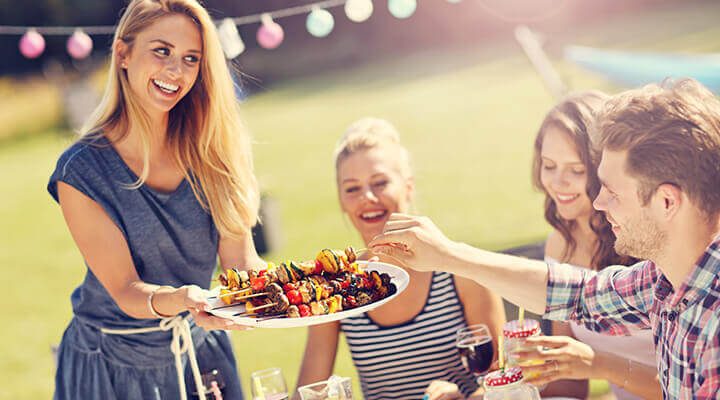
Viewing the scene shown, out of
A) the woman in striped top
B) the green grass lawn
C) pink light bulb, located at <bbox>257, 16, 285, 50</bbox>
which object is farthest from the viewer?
the green grass lawn

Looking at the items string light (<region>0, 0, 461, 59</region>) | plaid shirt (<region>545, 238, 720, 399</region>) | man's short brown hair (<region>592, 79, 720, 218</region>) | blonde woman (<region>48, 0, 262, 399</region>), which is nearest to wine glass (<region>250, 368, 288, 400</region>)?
blonde woman (<region>48, 0, 262, 399</region>)

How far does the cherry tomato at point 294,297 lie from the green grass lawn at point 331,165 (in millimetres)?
1278

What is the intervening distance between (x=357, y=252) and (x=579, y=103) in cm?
112

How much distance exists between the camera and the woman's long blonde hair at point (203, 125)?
9.40ft

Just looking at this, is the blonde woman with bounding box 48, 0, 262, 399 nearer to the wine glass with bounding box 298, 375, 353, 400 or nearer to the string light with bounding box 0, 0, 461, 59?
the wine glass with bounding box 298, 375, 353, 400

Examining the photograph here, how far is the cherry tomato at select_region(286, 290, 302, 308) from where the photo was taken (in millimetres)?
2400

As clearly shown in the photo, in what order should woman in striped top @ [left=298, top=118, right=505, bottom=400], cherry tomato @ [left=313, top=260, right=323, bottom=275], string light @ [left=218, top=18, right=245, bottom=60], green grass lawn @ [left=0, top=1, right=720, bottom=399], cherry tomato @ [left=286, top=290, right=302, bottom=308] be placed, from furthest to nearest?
green grass lawn @ [left=0, top=1, right=720, bottom=399]
string light @ [left=218, top=18, right=245, bottom=60]
woman in striped top @ [left=298, top=118, right=505, bottom=400]
cherry tomato @ [left=313, top=260, right=323, bottom=275]
cherry tomato @ [left=286, top=290, right=302, bottom=308]

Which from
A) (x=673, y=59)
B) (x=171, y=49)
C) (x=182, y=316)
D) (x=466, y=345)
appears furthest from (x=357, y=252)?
(x=673, y=59)

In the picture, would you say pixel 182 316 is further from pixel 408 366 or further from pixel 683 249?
pixel 683 249

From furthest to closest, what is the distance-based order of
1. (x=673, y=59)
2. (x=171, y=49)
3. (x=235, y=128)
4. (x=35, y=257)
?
1. (x=35, y=257)
2. (x=673, y=59)
3. (x=235, y=128)
4. (x=171, y=49)

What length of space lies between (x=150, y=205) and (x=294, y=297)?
73 centimetres

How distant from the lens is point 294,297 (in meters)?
2.41

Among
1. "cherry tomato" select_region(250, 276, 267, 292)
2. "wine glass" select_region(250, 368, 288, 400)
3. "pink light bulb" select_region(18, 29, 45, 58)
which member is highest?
"pink light bulb" select_region(18, 29, 45, 58)

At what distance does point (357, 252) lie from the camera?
2.64m
